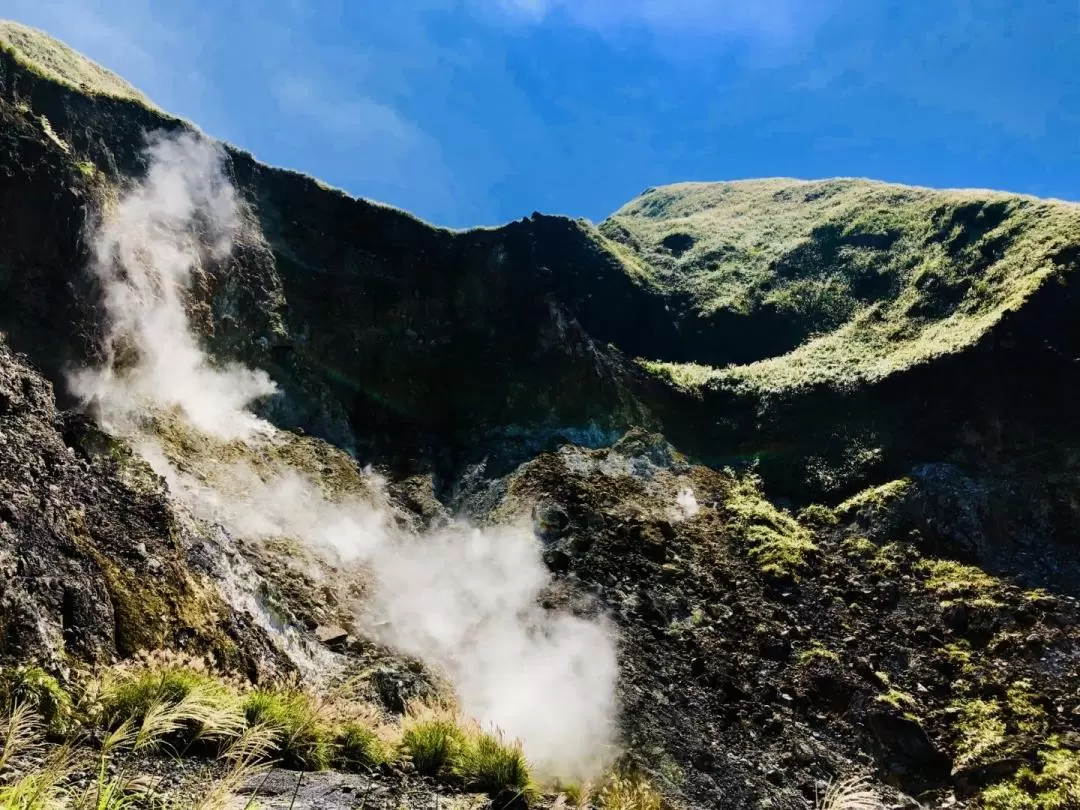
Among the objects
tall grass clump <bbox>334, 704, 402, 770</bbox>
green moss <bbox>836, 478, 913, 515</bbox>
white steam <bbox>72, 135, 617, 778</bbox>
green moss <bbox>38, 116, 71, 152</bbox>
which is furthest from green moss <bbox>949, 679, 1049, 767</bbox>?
green moss <bbox>38, 116, 71, 152</bbox>

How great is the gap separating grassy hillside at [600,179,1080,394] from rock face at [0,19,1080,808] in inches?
8.7

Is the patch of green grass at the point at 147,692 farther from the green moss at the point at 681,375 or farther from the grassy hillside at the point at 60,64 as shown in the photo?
the green moss at the point at 681,375

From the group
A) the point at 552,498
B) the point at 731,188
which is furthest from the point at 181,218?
the point at 731,188

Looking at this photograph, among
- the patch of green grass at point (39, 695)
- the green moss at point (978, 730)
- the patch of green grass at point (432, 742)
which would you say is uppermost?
the green moss at point (978, 730)

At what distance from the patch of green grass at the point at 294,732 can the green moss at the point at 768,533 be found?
1782cm

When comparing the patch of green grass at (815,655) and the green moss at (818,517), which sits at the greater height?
the green moss at (818,517)

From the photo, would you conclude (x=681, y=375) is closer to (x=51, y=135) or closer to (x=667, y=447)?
(x=667, y=447)

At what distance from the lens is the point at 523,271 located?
36062 millimetres

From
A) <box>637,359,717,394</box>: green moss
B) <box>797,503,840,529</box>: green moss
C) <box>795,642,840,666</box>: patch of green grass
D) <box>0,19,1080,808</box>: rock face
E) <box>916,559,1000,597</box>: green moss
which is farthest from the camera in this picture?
<box>637,359,717,394</box>: green moss

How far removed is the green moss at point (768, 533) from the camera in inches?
894

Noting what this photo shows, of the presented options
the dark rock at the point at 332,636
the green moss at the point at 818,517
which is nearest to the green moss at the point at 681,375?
the green moss at the point at 818,517

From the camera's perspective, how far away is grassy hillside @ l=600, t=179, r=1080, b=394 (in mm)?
31031

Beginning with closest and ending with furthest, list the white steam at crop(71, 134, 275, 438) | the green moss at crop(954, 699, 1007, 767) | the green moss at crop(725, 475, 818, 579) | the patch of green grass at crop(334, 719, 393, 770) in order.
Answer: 1. the patch of green grass at crop(334, 719, 393, 770)
2. the green moss at crop(954, 699, 1007, 767)
3. the white steam at crop(71, 134, 275, 438)
4. the green moss at crop(725, 475, 818, 579)

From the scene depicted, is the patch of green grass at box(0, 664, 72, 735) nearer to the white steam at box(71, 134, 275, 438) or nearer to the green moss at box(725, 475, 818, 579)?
the white steam at box(71, 134, 275, 438)
